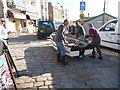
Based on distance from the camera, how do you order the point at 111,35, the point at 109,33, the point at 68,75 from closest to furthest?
the point at 68,75, the point at 111,35, the point at 109,33

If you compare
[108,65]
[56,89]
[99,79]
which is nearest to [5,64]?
[56,89]

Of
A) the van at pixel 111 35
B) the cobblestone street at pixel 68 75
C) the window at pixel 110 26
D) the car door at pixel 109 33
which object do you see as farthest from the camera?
the window at pixel 110 26

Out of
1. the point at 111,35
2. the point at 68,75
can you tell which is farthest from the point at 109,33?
the point at 68,75

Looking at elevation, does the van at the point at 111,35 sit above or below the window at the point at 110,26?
below

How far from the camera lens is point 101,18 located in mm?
14008

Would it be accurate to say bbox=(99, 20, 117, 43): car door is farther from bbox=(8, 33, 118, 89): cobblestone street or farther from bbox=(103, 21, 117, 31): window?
bbox=(8, 33, 118, 89): cobblestone street

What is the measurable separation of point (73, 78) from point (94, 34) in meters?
2.80

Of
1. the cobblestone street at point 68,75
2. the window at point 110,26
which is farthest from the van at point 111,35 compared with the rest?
the cobblestone street at point 68,75

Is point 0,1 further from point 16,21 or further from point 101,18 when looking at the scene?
point 101,18

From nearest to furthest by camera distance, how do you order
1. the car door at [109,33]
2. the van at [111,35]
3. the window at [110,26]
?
the van at [111,35] < the car door at [109,33] < the window at [110,26]

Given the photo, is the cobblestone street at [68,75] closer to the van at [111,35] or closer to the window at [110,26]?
the van at [111,35]

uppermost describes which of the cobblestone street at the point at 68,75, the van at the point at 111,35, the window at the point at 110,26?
the window at the point at 110,26

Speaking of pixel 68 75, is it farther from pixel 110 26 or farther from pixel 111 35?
pixel 110 26

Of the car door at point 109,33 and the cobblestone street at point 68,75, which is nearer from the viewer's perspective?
the cobblestone street at point 68,75
